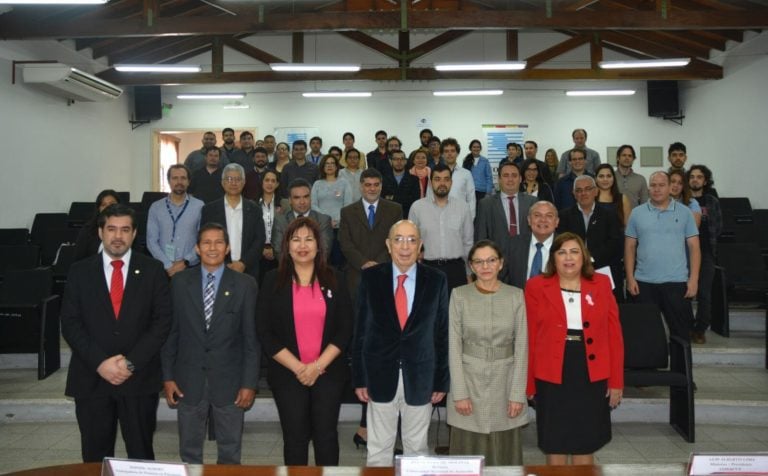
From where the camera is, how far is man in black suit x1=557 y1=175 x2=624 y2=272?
446 cm

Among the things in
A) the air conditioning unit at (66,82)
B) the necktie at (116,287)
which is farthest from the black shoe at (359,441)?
the air conditioning unit at (66,82)

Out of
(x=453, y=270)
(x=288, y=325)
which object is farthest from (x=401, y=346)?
(x=453, y=270)

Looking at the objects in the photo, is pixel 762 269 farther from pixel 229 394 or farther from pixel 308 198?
pixel 229 394

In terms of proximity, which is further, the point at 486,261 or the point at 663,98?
the point at 663,98

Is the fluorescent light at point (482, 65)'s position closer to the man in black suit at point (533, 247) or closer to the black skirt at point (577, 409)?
the man in black suit at point (533, 247)

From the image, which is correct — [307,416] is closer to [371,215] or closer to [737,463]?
[737,463]

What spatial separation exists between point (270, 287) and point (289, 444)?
738 mm

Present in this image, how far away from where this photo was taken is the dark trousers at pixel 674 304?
440 cm

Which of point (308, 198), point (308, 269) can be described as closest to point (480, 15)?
point (308, 198)

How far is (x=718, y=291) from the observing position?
18.8 ft

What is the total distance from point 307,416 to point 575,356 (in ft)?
4.20

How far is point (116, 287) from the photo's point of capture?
2.92 metres

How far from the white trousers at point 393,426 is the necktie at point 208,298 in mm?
868

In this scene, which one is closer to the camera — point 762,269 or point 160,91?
point 762,269
